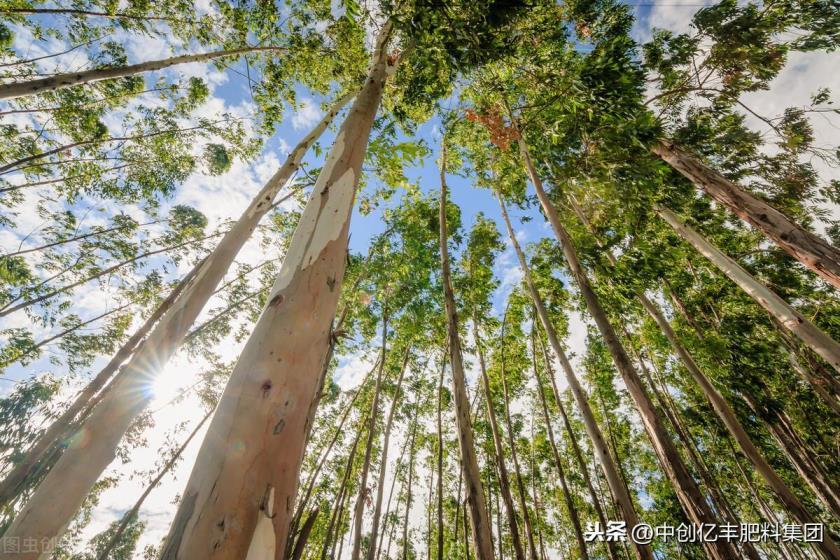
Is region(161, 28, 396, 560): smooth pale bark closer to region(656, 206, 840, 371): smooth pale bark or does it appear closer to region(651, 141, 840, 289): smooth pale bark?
region(651, 141, 840, 289): smooth pale bark

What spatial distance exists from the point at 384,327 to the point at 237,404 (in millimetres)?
8097

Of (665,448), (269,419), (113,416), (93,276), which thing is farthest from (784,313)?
(93,276)

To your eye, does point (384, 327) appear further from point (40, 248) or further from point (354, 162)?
point (40, 248)

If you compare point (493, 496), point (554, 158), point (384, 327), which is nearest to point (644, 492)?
point (493, 496)

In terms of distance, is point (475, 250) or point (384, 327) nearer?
point (384, 327)

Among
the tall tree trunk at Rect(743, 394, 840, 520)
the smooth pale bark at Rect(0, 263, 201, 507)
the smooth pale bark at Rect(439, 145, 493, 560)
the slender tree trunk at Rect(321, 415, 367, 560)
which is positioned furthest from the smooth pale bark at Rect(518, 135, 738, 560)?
the tall tree trunk at Rect(743, 394, 840, 520)

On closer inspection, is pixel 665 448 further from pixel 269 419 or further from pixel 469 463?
pixel 269 419

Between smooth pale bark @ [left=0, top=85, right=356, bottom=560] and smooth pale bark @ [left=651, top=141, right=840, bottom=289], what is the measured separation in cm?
527

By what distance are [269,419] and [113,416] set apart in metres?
3.09

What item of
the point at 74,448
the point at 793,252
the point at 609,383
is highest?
the point at 609,383

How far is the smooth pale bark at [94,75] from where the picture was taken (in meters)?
4.20

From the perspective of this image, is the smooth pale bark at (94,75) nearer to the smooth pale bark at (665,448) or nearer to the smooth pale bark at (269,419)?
the smooth pale bark at (269,419)

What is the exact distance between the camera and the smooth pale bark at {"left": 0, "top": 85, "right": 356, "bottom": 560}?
2.39m

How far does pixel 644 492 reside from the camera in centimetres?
1547
